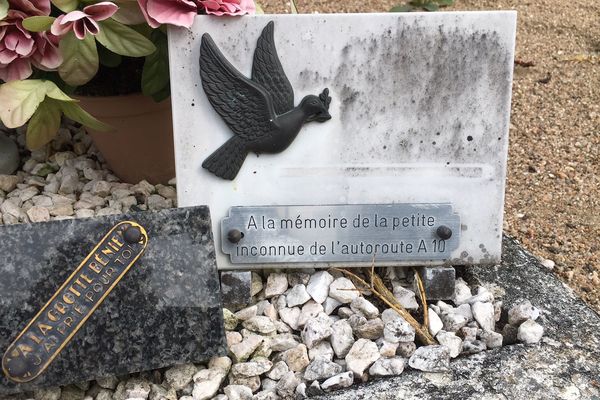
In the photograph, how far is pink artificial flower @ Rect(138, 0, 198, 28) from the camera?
1834 mm

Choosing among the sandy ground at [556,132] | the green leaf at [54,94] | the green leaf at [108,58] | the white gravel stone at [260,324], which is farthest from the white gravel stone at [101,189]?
the sandy ground at [556,132]

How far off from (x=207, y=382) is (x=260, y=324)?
0.23 metres

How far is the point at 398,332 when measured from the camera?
6.06ft

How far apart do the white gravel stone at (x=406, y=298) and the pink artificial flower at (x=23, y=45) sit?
3.58 feet

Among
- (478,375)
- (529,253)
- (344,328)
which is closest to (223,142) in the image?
(344,328)

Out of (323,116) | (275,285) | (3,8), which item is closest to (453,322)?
(275,285)

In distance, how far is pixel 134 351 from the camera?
1.74 m

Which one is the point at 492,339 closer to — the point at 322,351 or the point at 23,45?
the point at 322,351

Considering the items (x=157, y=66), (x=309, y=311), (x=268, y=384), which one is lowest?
(x=268, y=384)

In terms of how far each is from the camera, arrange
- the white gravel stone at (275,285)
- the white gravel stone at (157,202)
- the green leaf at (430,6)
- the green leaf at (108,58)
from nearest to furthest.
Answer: the white gravel stone at (275,285), the green leaf at (108,58), the white gravel stone at (157,202), the green leaf at (430,6)

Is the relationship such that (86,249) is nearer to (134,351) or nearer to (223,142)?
(134,351)

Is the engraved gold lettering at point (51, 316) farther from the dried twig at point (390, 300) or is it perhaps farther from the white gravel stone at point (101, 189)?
the dried twig at point (390, 300)

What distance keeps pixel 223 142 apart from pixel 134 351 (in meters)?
0.59

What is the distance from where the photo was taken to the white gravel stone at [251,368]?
5.82 ft
